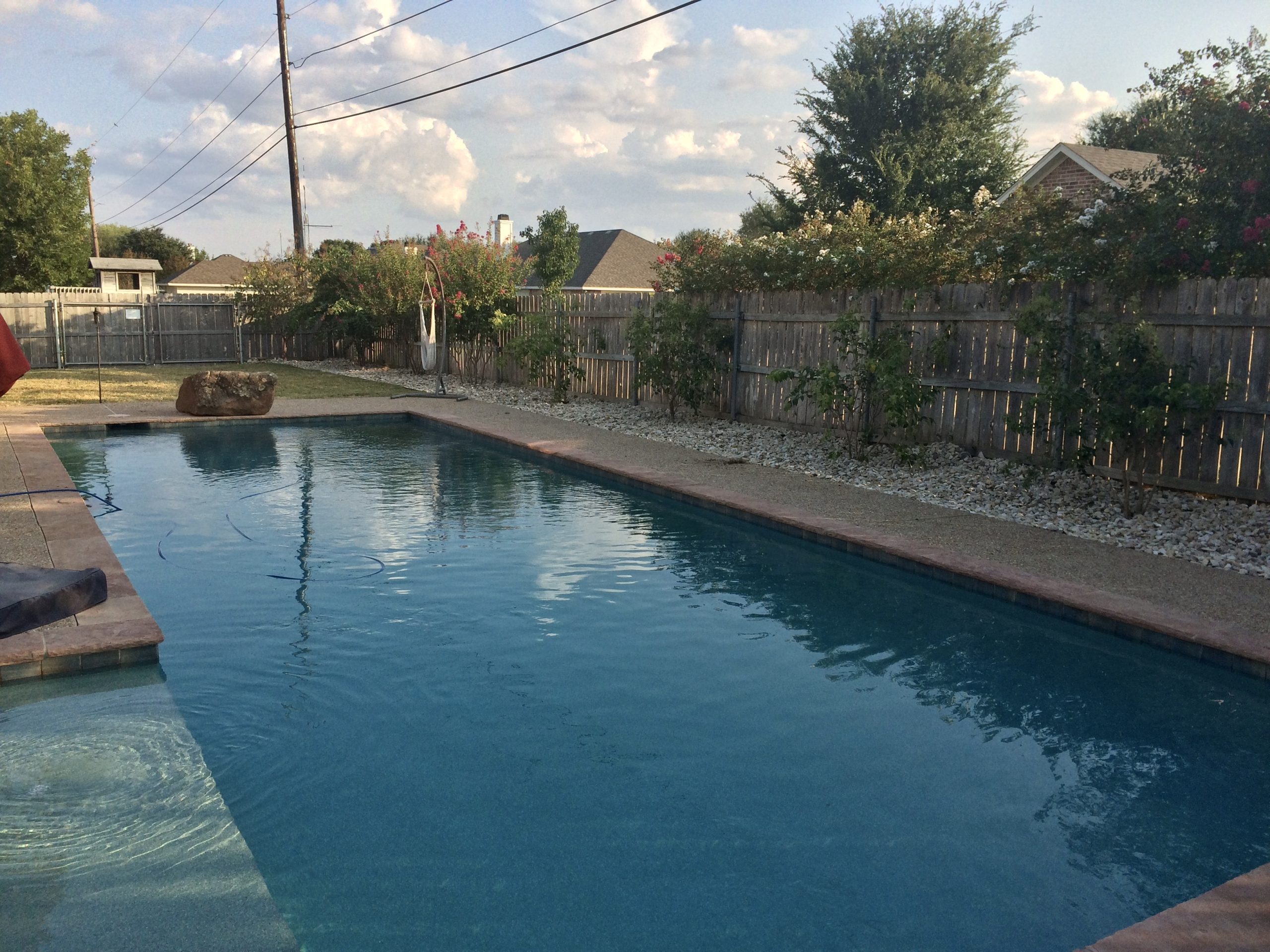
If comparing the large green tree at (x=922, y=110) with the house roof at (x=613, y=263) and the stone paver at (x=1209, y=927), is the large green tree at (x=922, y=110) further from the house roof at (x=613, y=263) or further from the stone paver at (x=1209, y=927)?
the stone paver at (x=1209, y=927)

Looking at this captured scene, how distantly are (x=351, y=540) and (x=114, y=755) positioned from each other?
3404 millimetres

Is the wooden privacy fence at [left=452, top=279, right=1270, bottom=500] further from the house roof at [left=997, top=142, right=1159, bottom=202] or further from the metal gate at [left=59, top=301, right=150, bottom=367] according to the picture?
the metal gate at [left=59, top=301, right=150, bottom=367]

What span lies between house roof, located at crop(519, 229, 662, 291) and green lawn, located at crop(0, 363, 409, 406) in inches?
615

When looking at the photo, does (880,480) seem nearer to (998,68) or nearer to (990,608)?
(990,608)

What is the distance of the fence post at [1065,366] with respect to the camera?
7.72 m

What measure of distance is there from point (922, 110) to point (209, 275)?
35286 mm

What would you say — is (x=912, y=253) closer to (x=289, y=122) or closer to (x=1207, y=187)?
(x=1207, y=187)

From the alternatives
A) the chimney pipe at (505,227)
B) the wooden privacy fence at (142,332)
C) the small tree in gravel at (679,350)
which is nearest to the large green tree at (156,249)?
the chimney pipe at (505,227)

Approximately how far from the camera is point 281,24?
24000 mm

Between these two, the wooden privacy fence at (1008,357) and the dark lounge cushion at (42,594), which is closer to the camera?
the dark lounge cushion at (42,594)

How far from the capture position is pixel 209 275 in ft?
156

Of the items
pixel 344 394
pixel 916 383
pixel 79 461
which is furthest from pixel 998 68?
pixel 79 461

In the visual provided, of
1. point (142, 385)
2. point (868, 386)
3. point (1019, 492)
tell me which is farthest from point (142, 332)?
point (1019, 492)

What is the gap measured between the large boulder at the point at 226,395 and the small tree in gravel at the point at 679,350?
16.8 feet
